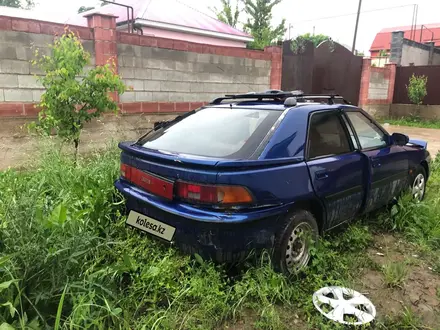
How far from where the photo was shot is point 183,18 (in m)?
15.3

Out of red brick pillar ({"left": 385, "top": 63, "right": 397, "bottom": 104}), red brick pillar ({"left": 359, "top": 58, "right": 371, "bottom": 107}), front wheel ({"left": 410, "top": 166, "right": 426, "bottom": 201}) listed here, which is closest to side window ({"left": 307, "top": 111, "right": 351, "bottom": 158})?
front wheel ({"left": 410, "top": 166, "right": 426, "bottom": 201})

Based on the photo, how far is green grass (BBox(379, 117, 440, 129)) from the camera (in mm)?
13523

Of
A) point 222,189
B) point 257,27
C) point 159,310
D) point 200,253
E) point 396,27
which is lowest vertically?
point 159,310

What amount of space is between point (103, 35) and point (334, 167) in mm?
4882

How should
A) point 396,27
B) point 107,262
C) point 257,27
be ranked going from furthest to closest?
point 396,27, point 257,27, point 107,262

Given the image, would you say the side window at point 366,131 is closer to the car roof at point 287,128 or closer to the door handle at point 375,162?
the door handle at point 375,162

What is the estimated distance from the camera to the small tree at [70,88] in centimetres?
438

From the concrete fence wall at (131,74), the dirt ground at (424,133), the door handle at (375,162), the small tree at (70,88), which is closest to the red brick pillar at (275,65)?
the concrete fence wall at (131,74)

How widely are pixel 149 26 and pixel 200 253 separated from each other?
12.4 meters

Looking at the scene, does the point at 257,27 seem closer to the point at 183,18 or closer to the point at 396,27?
the point at 183,18

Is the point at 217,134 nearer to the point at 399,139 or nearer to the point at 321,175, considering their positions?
the point at 321,175

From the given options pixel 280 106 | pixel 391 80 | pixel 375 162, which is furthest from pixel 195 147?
pixel 391 80

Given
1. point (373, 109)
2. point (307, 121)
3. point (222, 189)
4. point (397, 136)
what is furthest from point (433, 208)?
point (373, 109)

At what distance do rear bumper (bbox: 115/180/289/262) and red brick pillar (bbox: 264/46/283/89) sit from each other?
726cm
